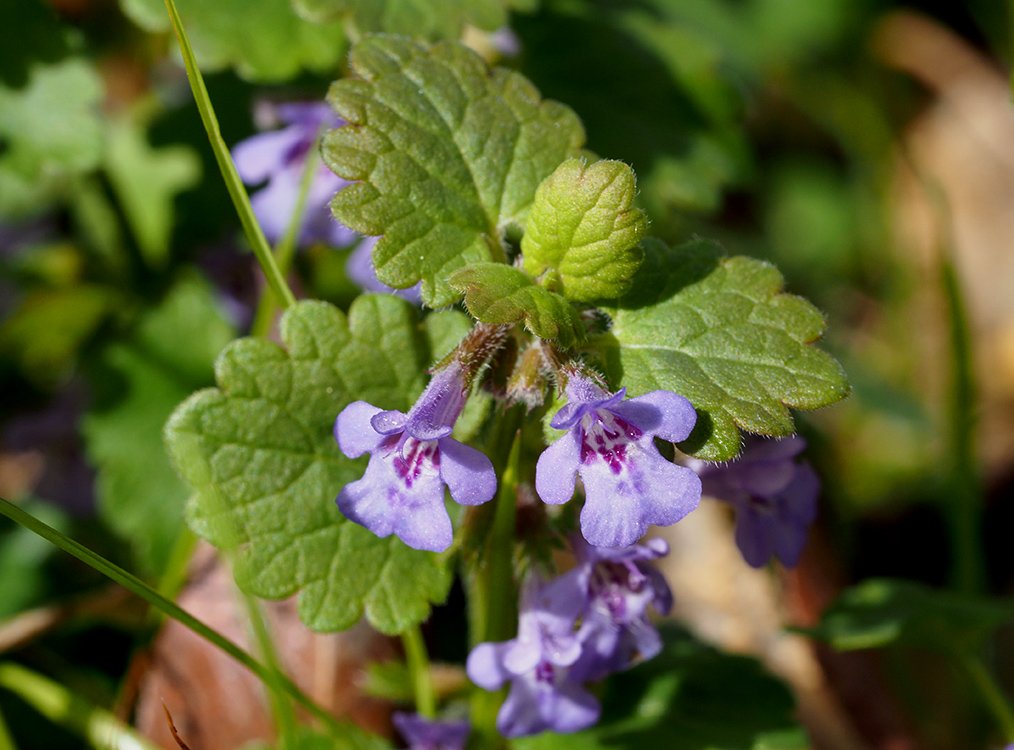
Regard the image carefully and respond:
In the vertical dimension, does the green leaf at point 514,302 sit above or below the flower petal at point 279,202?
above

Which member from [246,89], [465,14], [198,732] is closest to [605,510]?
[465,14]

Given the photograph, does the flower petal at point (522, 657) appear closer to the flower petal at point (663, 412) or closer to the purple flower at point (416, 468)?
the purple flower at point (416, 468)

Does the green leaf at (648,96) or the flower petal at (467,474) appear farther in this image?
the green leaf at (648,96)

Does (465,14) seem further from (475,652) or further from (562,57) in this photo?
(475,652)

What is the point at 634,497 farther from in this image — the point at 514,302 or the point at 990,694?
the point at 990,694

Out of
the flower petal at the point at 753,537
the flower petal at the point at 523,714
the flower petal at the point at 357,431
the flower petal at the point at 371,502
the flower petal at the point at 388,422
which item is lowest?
the flower petal at the point at 523,714

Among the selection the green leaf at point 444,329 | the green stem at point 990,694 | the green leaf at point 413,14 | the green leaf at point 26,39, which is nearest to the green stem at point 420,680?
the green leaf at point 444,329
